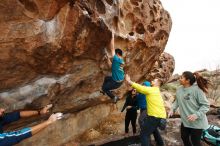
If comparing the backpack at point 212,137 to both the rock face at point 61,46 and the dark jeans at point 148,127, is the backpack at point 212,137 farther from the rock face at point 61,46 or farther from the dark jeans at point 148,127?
the rock face at point 61,46

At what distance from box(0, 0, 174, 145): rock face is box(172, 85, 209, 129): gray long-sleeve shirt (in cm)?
236

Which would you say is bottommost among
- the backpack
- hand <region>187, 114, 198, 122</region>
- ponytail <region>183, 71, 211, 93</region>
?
the backpack

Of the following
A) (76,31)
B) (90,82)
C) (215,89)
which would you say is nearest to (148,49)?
(90,82)

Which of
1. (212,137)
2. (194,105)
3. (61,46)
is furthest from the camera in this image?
(212,137)

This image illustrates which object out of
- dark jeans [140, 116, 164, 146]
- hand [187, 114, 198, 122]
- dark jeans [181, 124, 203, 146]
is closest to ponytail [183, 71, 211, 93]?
hand [187, 114, 198, 122]

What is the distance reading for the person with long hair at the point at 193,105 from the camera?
5.74 metres

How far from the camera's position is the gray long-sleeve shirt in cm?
574

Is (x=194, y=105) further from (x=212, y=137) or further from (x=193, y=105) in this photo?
(x=212, y=137)

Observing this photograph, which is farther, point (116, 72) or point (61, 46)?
point (116, 72)

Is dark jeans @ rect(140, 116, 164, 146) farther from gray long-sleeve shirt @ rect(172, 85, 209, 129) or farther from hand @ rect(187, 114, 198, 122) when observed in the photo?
hand @ rect(187, 114, 198, 122)

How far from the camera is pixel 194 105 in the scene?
19.3 ft

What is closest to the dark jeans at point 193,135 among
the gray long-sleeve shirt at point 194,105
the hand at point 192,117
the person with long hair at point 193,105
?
the person with long hair at point 193,105

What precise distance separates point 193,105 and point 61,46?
3.03 m

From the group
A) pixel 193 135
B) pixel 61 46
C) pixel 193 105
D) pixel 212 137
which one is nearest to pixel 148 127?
pixel 193 135
